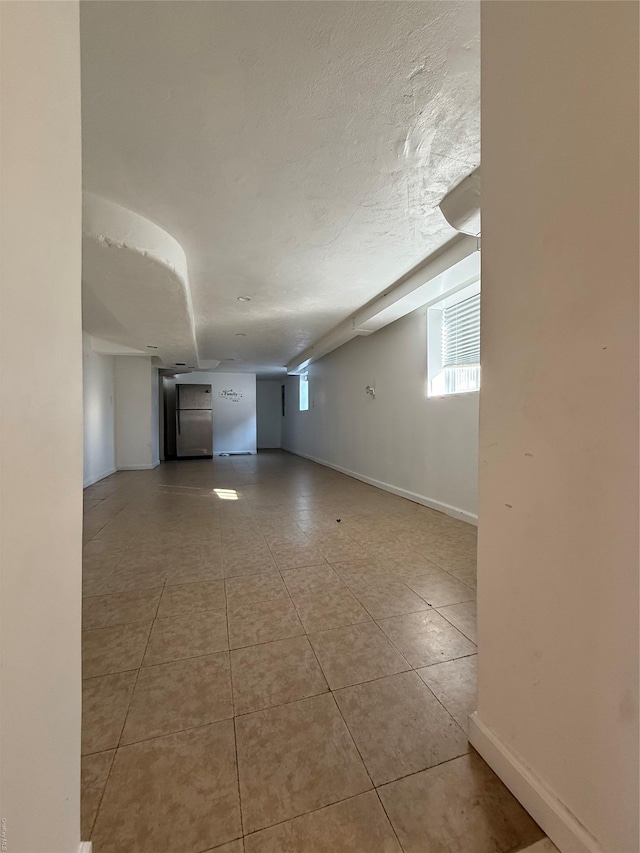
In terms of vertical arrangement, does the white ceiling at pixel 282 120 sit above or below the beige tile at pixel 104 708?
above

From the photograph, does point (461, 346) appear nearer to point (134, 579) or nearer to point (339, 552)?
point (339, 552)

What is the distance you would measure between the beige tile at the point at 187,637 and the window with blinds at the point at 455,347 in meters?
2.99

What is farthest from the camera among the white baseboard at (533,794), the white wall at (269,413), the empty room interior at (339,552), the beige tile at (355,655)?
the white wall at (269,413)

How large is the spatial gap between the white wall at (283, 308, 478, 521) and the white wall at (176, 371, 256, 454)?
3487mm

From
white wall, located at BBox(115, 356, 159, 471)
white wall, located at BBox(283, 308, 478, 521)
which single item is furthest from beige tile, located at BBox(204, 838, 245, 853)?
white wall, located at BBox(115, 356, 159, 471)

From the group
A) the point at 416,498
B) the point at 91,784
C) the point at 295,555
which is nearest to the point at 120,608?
the point at 91,784

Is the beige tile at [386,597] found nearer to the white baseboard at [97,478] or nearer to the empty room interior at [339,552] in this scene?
the empty room interior at [339,552]

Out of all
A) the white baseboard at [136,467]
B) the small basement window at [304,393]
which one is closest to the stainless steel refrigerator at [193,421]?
the white baseboard at [136,467]

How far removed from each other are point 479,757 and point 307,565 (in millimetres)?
1529

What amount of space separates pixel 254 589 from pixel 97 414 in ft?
16.5

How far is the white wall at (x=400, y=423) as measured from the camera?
3.47 metres

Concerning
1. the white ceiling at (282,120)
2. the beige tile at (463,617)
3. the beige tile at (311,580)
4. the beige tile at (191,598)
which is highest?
the white ceiling at (282,120)

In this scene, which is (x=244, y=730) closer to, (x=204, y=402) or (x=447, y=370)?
(x=447, y=370)

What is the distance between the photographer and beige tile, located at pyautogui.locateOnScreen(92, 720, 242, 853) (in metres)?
0.84
